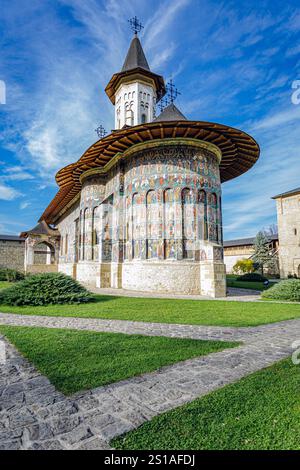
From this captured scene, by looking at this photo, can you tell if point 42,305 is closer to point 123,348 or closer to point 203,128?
point 123,348

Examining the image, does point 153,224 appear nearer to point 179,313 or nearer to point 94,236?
point 94,236

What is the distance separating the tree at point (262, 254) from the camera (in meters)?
34.9

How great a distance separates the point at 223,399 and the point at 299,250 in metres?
32.1

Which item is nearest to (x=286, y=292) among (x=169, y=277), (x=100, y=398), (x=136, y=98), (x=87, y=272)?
(x=169, y=277)

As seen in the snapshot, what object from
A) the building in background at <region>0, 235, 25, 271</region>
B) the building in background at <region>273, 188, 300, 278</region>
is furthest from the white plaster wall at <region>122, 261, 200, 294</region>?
the building in background at <region>0, 235, 25, 271</region>

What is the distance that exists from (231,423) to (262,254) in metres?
35.8

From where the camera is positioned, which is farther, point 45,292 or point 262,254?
point 262,254

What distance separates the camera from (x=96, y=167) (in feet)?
62.6

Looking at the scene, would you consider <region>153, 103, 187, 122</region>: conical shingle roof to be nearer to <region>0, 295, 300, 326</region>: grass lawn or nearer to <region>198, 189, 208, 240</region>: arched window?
<region>198, 189, 208, 240</region>: arched window

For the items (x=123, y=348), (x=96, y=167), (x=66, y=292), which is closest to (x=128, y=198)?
(x=96, y=167)

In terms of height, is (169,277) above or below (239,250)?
below

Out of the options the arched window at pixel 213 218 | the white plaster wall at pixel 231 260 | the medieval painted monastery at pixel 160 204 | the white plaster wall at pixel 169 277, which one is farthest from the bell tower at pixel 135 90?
the white plaster wall at pixel 231 260

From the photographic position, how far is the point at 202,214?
14.4 metres

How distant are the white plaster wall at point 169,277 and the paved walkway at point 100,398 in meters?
8.67
